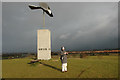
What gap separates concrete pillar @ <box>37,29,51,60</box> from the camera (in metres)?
13.1

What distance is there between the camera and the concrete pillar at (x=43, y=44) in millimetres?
13117

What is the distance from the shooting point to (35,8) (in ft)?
45.2

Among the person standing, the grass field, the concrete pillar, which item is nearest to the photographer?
the grass field

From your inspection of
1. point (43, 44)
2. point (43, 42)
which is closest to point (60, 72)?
point (43, 44)

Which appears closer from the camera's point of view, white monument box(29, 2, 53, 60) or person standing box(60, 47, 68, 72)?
person standing box(60, 47, 68, 72)

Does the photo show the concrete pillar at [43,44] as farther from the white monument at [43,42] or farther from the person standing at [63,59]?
the person standing at [63,59]

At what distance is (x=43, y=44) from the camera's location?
1336 cm

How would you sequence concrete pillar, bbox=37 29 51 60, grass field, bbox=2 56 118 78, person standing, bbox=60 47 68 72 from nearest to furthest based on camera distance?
grass field, bbox=2 56 118 78
person standing, bbox=60 47 68 72
concrete pillar, bbox=37 29 51 60

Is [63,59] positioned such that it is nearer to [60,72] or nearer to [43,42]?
[60,72]

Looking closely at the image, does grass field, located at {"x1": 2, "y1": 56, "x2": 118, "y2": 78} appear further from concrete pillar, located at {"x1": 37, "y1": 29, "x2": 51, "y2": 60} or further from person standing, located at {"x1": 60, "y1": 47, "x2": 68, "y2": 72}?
concrete pillar, located at {"x1": 37, "y1": 29, "x2": 51, "y2": 60}

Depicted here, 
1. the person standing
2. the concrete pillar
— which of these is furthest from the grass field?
the concrete pillar

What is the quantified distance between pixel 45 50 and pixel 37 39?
6.87ft

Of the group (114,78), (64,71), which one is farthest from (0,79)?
(114,78)

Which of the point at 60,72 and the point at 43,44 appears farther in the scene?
the point at 43,44
